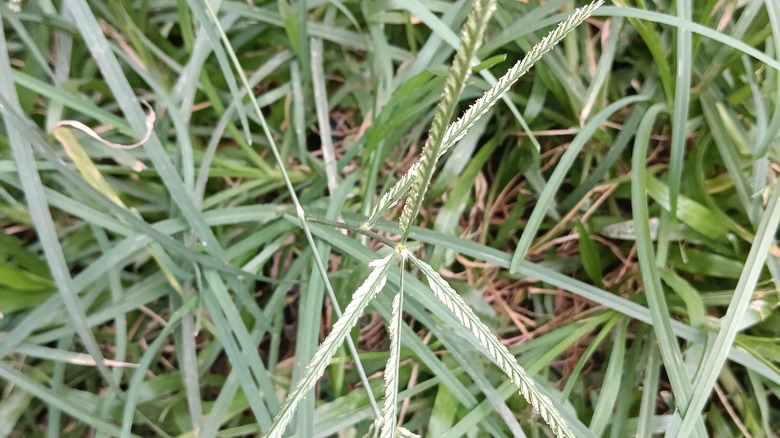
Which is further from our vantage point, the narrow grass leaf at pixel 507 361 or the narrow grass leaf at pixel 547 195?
the narrow grass leaf at pixel 547 195

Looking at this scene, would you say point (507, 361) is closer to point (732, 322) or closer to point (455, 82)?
point (455, 82)

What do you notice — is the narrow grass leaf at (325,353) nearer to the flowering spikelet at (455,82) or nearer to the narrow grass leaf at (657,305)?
the flowering spikelet at (455,82)

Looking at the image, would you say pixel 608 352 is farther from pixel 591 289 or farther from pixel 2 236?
pixel 2 236

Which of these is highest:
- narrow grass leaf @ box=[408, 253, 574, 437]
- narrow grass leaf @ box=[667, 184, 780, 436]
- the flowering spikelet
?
the flowering spikelet

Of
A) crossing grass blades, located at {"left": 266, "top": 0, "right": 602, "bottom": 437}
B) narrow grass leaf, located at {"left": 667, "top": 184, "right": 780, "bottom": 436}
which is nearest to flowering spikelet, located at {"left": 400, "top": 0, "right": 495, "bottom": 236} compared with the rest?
crossing grass blades, located at {"left": 266, "top": 0, "right": 602, "bottom": 437}

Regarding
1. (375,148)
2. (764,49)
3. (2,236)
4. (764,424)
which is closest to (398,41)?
(375,148)

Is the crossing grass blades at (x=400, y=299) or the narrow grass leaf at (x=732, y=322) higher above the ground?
the crossing grass blades at (x=400, y=299)

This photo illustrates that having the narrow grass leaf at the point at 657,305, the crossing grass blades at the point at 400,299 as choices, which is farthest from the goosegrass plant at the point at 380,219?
the crossing grass blades at the point at 400,299

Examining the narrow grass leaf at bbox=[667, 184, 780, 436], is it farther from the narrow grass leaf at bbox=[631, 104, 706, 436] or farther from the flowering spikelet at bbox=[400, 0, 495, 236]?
the flowering spikelet at bbox=[400, 0, 495, 236]
